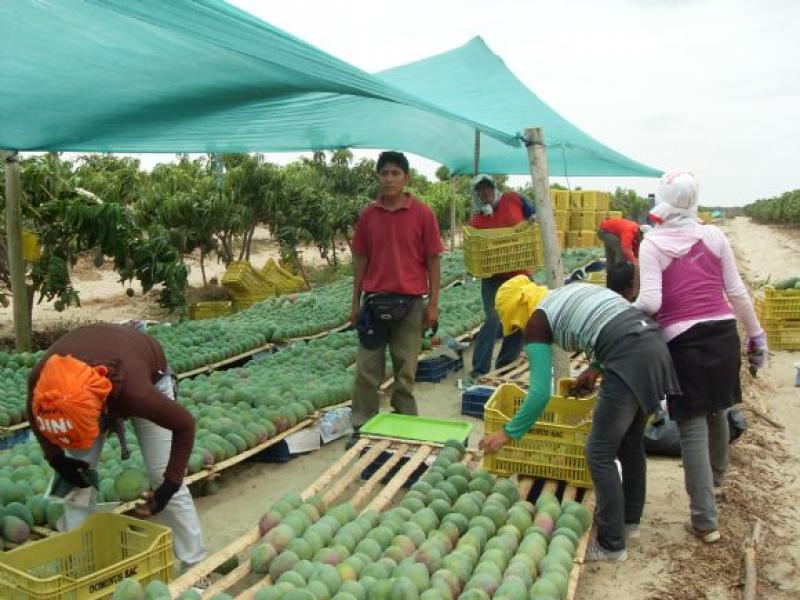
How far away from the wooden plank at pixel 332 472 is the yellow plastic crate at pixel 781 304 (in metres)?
6.21

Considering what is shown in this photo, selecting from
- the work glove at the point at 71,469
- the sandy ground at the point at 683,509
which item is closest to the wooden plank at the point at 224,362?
the sandy ground at the point at 683,509

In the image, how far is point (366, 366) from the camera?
4926 mm

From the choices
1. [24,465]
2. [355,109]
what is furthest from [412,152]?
[24,465]

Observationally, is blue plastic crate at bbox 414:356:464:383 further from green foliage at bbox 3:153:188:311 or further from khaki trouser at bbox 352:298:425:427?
green foliage at bbox 3:153:188:311

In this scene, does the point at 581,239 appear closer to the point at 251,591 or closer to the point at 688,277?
the point at 688,277

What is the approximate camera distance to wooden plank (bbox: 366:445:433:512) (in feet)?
11.5

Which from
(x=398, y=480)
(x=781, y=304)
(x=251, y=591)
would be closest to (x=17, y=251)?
(x=398, y=480)

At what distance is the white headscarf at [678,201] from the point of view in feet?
11.3

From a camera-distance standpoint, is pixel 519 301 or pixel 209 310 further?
pixel 209 310

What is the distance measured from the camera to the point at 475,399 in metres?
5.78

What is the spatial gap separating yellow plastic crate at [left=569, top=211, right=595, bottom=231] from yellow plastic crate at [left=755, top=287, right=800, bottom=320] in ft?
35.2

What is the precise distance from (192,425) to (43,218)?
6509mm

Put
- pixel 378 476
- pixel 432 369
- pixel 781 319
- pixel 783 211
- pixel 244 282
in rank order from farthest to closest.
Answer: pixel 783 211 → pixel 244 282 → pixel 781 319 → pixel 432 369 → pixel 378 476

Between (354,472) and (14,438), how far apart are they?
7.87 feet
